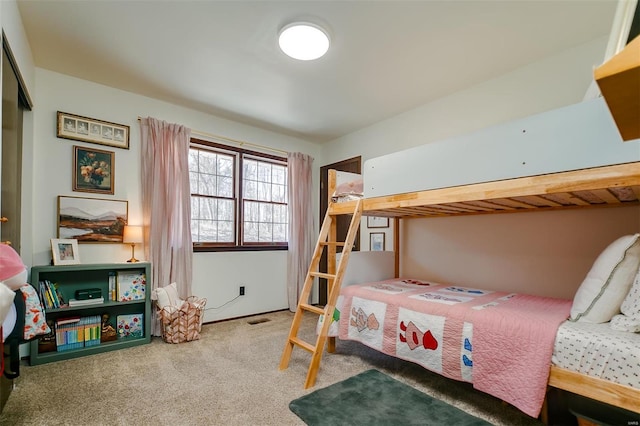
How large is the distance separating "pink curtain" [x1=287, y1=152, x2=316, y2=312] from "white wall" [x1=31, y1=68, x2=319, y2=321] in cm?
15

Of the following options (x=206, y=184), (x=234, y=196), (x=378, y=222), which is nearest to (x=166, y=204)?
(x=206, y=184)

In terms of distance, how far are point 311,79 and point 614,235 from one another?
267 centimetres

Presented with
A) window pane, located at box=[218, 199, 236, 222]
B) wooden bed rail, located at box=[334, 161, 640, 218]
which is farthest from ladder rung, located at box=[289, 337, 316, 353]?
window pane, located at box=[218, 199, 236, 222]

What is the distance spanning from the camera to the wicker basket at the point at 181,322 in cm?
293

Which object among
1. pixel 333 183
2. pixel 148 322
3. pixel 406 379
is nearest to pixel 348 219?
pixel 333 183

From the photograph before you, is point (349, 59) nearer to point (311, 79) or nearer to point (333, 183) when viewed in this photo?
point (311, 79)

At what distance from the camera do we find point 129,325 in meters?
2.95

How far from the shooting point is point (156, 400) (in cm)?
193

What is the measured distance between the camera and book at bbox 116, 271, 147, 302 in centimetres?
289

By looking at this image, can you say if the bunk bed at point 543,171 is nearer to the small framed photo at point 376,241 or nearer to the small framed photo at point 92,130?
the small framed photo at point 376,241

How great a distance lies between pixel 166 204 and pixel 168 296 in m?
0.95

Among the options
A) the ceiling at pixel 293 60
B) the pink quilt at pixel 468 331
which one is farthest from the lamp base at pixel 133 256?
the pink quilt at pixel 468 331

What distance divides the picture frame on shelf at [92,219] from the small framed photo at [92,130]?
565mm

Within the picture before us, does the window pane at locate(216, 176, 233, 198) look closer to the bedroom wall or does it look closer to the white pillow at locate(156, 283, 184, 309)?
the white pillow at locate(156, 283, 184, 309)
